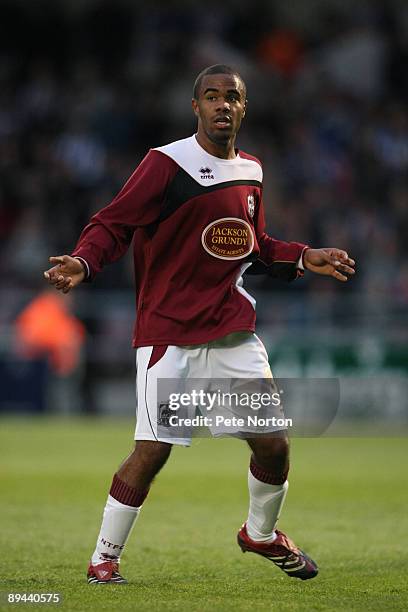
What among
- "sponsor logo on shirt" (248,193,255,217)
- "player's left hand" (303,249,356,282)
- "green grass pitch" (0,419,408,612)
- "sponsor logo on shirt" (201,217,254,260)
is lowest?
"green grass pitch" (0,419,408,612)

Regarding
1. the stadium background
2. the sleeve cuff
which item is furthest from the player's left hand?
the stadium background

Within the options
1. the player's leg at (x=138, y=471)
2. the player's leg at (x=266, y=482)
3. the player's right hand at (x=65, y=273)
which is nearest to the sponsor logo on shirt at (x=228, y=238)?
the player's leg at (x=138, y=471)

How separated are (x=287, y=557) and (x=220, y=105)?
86.1 inches

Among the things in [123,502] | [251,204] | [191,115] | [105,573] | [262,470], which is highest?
[191,115]

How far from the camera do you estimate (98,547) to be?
231 inches

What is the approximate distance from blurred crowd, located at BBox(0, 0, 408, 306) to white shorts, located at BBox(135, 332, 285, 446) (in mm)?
11344

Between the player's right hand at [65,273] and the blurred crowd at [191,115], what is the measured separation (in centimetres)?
1180

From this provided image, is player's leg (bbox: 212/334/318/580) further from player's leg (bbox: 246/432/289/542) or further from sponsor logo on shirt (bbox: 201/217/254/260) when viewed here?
sponsor logo on shirt (bbox: 201/217/254/260)

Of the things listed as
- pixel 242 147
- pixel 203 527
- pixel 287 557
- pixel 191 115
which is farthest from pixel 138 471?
pixel 191 115

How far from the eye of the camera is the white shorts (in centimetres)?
580

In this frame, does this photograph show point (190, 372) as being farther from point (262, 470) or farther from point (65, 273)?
point (65, 273)

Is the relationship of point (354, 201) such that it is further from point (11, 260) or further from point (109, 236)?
point (109, 236)

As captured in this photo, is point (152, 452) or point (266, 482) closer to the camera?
point (152, 452)

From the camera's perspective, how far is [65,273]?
5562 millimetres
